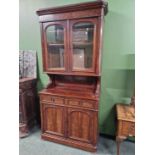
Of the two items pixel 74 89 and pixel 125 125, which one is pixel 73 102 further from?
pixel 125 125

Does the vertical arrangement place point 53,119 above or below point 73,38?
below

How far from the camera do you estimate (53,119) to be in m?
2.14

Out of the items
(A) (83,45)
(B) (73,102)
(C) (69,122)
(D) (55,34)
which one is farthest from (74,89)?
(D) (55,34)

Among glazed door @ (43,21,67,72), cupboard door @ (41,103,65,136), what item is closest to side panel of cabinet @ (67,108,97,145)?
cupboard door @ (41,103,65,136)

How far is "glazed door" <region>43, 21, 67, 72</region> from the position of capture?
2029mm

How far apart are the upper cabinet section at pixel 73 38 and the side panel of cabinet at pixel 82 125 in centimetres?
54

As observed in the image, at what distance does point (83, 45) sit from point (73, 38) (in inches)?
6.7

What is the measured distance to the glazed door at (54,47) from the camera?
2029 millimetres

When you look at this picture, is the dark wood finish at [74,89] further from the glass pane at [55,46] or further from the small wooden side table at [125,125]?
the small wooden side table at [125,125]

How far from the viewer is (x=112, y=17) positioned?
2057mm

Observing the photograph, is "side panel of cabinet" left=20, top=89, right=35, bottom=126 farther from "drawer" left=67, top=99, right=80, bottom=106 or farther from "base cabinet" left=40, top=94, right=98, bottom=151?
"drawer" left=67, top=99, right=80, bottom=106
